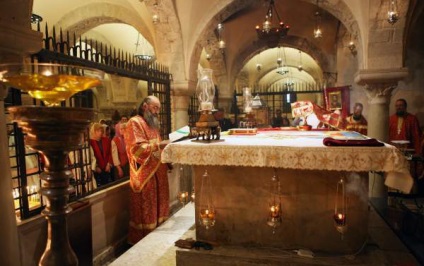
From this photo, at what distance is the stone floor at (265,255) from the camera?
310cm

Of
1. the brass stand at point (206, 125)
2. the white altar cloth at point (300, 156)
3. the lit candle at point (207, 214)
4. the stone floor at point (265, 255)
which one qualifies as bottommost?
→ the stone floor at point (265, 255)

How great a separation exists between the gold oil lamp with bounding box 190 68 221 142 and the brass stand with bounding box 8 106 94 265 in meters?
1.94

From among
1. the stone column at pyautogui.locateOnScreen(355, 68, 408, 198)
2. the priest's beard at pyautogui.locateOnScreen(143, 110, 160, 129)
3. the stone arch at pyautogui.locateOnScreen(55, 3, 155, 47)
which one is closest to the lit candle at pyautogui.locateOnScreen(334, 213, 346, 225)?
the priest's beard at pyautogui.locateOnScreen(143, 110, 160, 129)

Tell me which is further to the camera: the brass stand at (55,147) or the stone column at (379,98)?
the stone column at (379,98)

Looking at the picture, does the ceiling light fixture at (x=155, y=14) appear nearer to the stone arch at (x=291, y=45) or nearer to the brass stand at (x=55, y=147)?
the stone arch at (x=291, y=45)

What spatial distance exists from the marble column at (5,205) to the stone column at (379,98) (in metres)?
5.94

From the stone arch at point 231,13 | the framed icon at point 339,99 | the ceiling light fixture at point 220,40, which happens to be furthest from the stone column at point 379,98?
the ceiling light fixture at point 220,40

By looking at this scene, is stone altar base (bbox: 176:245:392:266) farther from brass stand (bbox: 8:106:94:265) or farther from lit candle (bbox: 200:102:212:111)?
brass stand (bbox: 8:106:94:265)

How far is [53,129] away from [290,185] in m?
2.67

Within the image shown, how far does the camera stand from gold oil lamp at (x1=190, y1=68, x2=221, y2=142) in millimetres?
3332

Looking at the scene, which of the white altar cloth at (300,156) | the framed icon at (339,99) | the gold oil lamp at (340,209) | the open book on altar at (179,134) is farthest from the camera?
the framed icon at (339,99)

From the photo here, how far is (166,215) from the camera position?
520cm

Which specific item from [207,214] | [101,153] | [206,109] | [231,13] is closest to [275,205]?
[207,214]

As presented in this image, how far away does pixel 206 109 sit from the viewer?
3350 millimetres
